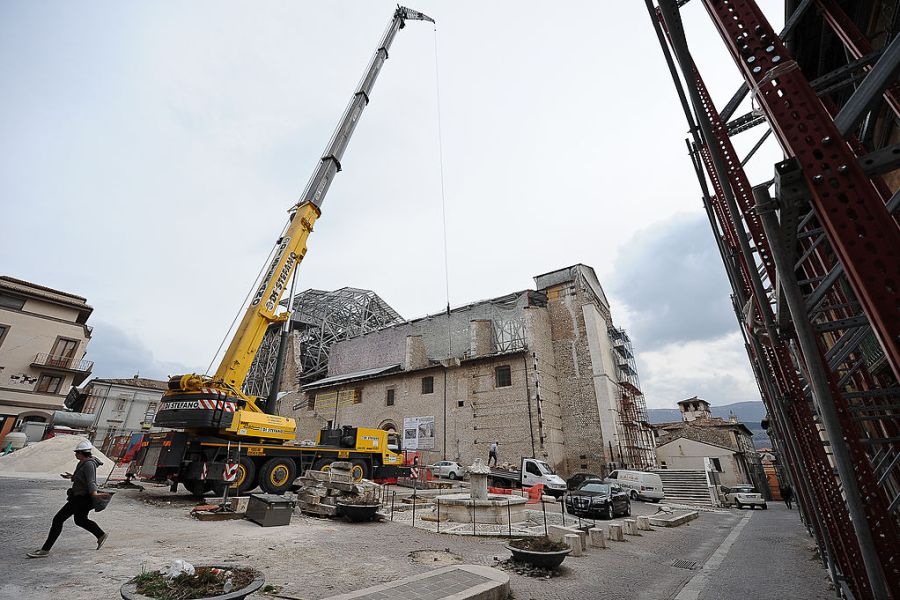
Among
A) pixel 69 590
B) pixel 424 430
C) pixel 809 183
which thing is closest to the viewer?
pixel 809 183

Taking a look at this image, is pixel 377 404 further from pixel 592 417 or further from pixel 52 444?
pixel 52 444

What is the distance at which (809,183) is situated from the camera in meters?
1.95

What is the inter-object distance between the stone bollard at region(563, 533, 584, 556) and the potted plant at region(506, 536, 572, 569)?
4.83ft

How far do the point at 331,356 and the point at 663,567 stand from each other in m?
32.9

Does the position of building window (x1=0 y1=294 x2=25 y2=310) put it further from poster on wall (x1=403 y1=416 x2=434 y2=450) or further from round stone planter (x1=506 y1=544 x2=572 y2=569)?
round stone planter (x1=506 y1=544 x2=572 y2=569)

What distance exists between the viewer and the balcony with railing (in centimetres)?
2600

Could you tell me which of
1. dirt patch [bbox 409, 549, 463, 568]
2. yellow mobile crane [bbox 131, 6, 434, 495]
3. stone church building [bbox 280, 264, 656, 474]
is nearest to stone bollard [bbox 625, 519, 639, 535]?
dirt patch [bbox 409, 549, 463, 568]

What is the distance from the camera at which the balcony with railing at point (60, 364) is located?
26000 millimetres

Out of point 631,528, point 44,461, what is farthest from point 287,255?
point 44,461

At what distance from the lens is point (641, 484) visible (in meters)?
19.8

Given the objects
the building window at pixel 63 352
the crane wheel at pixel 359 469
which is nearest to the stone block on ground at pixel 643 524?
the crane wheel at pixel 359 469

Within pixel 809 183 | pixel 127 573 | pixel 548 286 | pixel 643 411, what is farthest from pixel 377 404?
pixel 809 183

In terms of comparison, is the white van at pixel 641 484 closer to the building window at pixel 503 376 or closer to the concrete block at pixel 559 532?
the building window at pixel 503 376

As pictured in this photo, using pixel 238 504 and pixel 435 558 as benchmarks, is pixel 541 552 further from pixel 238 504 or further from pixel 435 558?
pixel 238 504
